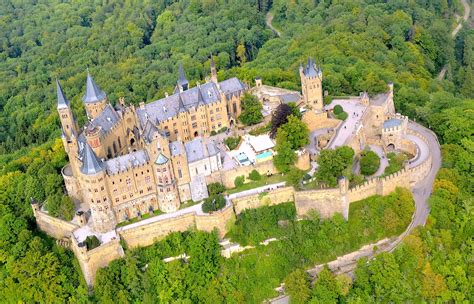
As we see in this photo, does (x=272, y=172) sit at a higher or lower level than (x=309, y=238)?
higher

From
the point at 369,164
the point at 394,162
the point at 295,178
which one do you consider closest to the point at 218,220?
the point at 295,178

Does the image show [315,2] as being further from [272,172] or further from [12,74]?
[272,172]

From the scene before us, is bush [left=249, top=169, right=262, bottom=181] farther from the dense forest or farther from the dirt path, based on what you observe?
the dirt path

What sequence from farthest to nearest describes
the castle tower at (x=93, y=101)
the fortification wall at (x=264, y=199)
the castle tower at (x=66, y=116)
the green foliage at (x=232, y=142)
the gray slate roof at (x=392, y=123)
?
the gray slate roof at (x=392, y=123)
the green foliage at (x=232, y=142)
the castle tower at (x=93, y=101)
the castle tower at (x=66, y=116)
the fortification wall at (x=264, y=199)

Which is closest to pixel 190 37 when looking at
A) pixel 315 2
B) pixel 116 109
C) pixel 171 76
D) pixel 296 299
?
pixel 171 76

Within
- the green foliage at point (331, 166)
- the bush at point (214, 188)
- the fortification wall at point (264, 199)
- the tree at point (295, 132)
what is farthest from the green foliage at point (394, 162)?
the bush at point (214, 188)

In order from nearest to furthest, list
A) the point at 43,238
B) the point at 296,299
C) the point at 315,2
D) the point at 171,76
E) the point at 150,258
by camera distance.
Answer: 1. the point at 296,299
2. the point at 150,258
3. the point at 43,238
4. the point at 171,76
5. the point at 315,2

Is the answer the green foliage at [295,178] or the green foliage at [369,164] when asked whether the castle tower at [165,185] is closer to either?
the green foliage at [295,178]

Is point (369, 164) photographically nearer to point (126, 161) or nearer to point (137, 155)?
point (137, 155)
